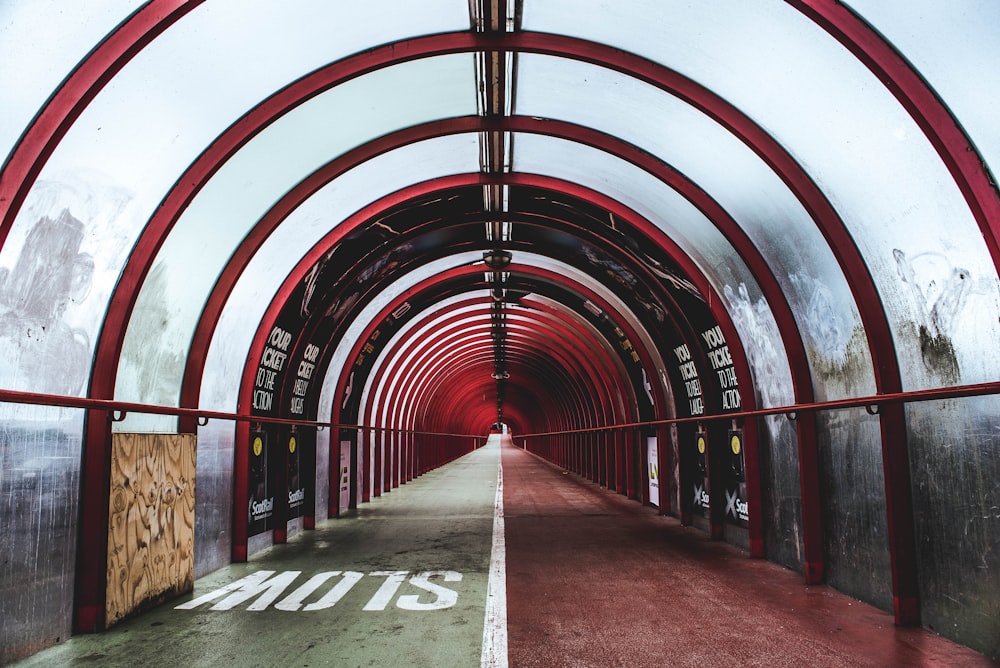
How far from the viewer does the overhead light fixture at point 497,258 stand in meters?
14.9

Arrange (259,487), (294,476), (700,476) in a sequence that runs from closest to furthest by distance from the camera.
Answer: (259,487), (294,476), (700,476)

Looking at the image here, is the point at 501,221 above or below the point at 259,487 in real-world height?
above

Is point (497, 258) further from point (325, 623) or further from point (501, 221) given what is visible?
point (325, 623)

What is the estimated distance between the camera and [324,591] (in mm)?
7512

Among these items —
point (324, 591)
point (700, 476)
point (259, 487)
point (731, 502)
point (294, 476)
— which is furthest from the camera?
point (700, 476)

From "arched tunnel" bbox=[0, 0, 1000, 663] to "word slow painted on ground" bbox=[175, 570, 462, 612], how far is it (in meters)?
0.63

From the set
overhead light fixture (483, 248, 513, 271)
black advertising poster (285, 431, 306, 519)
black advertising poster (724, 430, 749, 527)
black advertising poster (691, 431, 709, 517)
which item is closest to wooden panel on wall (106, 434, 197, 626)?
black advertising poster (285, 431, 306, 519)

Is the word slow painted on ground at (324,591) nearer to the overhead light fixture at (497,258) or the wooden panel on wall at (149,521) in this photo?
the wooden panel on wall at (149,521)

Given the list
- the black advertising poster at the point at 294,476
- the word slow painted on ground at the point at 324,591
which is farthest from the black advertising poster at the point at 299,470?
the word slow painted on ground at the point at 324,591

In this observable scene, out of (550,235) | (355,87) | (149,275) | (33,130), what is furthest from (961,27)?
(550,235)

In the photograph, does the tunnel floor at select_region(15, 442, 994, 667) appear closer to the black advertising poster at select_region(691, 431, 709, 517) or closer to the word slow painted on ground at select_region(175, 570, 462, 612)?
the word slow painted on ground at select_region(175, 570, 462, 612)

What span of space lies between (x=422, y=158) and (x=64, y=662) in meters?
7.16

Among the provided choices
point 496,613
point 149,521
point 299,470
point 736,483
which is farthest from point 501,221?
point 149,521

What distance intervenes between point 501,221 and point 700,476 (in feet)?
19.0
